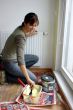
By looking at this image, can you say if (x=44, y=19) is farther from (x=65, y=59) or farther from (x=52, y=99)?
(x=52, y=99)

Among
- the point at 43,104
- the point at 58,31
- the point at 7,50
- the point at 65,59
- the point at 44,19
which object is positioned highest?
the point at 44,19

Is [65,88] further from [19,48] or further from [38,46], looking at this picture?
[38,46]

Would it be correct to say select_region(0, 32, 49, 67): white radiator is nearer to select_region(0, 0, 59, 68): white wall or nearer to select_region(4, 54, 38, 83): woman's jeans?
select_region(0, 0, 59, 68): white wall

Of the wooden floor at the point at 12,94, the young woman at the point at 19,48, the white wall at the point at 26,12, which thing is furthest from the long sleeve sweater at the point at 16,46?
the white wall at the point at 26,12

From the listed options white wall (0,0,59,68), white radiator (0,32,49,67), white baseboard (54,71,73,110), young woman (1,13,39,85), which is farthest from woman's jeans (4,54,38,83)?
white wall (0,0,59,68)

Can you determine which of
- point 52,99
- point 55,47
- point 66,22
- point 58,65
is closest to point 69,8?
point 66,22

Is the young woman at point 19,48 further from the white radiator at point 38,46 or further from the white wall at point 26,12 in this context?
the white wall at point 26,12

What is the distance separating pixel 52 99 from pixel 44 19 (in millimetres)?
1351

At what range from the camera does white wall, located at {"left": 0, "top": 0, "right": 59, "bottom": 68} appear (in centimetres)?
263

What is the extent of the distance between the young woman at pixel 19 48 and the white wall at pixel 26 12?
69 cm

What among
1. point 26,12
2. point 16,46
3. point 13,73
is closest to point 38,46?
Result: point 26,12

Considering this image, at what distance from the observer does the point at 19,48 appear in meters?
1.79

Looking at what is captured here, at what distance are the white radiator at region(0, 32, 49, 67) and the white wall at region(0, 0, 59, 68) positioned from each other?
0.36 feet

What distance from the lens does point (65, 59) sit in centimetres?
249
